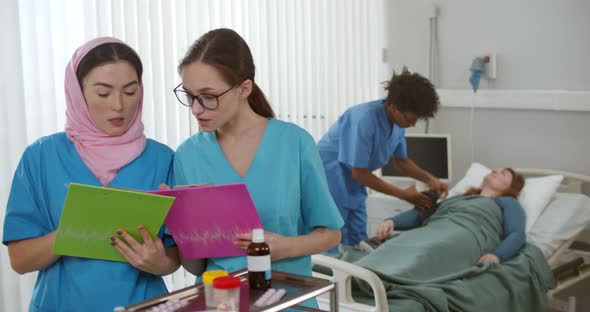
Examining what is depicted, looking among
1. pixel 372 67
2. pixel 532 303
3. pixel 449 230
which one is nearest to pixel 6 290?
pixel 449 230

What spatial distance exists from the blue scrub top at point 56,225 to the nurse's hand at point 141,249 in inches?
3.4

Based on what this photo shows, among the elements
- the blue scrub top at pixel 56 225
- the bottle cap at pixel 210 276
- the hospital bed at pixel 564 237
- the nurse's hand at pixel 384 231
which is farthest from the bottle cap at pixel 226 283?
the hospital bed at pixel 564 237

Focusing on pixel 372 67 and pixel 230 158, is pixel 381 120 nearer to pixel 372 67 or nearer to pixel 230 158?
pixel 372 67

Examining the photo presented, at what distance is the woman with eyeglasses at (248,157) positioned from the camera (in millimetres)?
1572

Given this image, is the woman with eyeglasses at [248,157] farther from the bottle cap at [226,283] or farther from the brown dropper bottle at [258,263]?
the bottle cap at [226,283]

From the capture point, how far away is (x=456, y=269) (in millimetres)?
2918

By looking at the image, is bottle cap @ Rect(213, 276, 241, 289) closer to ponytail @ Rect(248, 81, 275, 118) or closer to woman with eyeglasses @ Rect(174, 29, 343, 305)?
woman with eyeglasses @ Rect(174, 29, 343, 305)

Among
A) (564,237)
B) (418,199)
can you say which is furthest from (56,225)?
(564,237)

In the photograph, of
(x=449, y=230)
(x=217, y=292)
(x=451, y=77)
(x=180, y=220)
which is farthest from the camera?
(x=451, y=77)

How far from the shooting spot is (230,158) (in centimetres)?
164

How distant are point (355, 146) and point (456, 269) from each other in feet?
2.28

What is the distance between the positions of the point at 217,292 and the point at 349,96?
2995 millimetres

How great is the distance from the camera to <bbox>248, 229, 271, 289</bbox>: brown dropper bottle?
139cm

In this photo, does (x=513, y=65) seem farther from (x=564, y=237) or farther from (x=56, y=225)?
(x=56, y=225)
